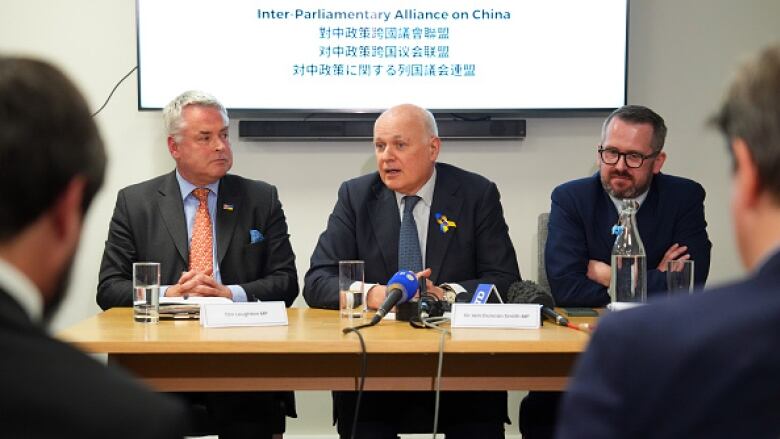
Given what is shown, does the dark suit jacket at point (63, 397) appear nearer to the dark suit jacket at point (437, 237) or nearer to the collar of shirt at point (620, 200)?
the dark suit jacket at point (437, 237)

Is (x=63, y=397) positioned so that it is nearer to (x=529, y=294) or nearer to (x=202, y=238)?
(x=529, y=294)

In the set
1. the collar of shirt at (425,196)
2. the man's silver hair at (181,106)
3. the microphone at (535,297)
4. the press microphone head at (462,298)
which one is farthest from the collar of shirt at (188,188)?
the microphone at (535,297)

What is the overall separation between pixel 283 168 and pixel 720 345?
3894 mm

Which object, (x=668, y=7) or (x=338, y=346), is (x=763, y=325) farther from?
(x=668, y=7)

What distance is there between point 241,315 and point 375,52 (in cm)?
202

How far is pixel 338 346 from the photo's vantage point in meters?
2.58

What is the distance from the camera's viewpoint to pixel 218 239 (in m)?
3.69

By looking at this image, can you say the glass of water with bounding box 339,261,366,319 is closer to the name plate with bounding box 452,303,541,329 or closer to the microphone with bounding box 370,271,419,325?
the microphone with bounding box 370,271,419,325

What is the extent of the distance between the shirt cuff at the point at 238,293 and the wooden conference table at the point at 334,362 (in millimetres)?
562

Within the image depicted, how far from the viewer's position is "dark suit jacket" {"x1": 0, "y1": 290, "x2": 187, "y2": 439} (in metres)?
0.78

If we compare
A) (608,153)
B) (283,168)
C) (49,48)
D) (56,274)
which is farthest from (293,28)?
(56,274)

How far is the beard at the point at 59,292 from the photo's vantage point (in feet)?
3.18

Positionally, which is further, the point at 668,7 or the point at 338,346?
the point at 668,7

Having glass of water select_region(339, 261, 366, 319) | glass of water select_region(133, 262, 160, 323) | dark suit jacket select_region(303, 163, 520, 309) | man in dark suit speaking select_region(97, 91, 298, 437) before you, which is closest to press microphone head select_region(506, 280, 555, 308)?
dark suit jacket select_region(303, 163, 520, 309)
